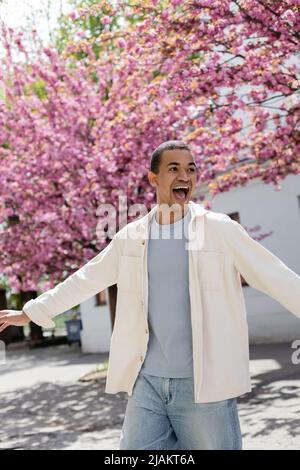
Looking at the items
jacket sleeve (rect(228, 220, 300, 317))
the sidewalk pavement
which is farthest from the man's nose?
the sidewalk pavement

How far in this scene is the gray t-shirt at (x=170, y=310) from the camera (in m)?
3.04

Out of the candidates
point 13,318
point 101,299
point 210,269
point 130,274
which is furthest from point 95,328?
point 210,269

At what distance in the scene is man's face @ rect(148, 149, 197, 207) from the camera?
3.21m

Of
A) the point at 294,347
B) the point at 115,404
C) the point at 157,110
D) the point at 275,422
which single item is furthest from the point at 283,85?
the point at 294,347

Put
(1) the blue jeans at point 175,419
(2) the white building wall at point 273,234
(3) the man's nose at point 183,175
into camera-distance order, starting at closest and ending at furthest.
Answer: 1. (1) the blue jeans at point 175,419
2. (3) the man's nose at point 183,175
3. (2) the white building wall at point 273,234

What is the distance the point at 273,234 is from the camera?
56.0 ft

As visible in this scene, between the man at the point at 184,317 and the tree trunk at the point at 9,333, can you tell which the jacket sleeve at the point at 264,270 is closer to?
the man at the point at 184,317

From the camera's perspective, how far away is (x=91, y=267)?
11.4 feet

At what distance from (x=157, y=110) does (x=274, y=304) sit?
7.18 m

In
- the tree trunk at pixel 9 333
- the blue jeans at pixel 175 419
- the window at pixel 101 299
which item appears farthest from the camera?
the tree trunk at pixel 9 333

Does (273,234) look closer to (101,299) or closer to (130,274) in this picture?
(101,299)

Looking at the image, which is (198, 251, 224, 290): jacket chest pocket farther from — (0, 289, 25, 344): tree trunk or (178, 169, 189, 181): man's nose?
(0, 289, 25, 344): tree trunk

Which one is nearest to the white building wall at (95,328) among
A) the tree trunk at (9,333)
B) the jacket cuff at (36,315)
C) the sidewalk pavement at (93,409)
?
the sidewalk pavement at (93,409)

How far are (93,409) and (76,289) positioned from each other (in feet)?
24.1
